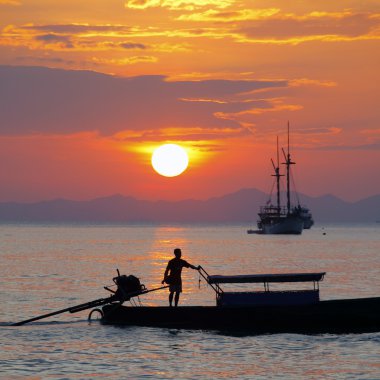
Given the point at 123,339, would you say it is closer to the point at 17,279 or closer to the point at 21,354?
the point at 21,354

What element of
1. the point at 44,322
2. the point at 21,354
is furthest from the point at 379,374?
the point at 44,322

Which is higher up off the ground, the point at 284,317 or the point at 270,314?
the point at 270,314

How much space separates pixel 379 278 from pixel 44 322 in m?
41.4

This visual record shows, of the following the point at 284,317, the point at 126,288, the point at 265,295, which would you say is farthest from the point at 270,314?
the point at 126,288

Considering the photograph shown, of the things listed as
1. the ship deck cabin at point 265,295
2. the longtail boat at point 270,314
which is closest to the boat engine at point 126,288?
the longtail boat at point 270,314

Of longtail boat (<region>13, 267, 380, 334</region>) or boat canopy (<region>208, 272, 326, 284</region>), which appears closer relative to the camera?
longtail boat (<region>13, 267, 380, 334</region>)

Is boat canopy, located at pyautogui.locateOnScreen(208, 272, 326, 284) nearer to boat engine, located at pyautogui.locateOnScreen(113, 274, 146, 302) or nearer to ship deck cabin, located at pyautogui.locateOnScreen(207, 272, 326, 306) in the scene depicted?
ship deck cabin, located at pyautogui.locateOnScreen(207, 272, 326, 306)

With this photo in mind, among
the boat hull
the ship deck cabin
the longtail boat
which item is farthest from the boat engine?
the ship deck cabin

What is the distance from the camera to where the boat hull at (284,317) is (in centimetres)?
3250

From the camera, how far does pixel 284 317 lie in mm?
32750

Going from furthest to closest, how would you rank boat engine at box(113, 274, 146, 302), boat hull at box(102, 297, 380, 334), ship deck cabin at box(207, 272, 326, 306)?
1. boat engine at box(113, 274, 146, 302)
2. ship deck cabin at box(207, 272, 326, 306)
3. boat hull at box(102, 297, 380, 334)

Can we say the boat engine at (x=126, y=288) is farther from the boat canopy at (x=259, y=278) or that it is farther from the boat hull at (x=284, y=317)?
the boat canopy at (x=259, y=278)

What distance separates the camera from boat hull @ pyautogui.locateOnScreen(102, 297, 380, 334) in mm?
32500

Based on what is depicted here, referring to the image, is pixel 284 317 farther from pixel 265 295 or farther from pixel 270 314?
pixel 265 295
